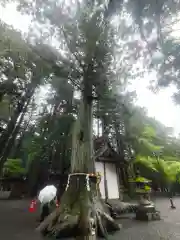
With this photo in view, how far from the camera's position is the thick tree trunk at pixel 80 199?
5148 mm

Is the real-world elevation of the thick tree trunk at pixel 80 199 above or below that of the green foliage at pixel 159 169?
below

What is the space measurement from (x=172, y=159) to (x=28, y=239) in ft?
51.6

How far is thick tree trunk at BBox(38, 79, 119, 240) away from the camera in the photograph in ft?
16.9

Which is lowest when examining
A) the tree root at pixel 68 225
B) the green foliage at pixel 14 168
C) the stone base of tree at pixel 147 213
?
the tree root at pixel 68 225

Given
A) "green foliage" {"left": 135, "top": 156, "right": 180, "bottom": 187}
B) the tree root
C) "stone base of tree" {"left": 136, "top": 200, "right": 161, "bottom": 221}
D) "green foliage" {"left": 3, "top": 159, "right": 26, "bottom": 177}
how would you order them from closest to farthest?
the tree root
"stone base of tree" {"left": 136, "top": 200, "right": 161, "bottom": 221}
"green foliage" {"left": 135, "top": 156, "right": 180, "bottom": 187}
"green foliage" {"left": 3, "top": 159, "right": 26, "bottom": 177}

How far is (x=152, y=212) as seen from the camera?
8008mm

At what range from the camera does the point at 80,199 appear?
5.70 meters

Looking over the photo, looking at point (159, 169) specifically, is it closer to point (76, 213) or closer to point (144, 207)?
point (144, 207)

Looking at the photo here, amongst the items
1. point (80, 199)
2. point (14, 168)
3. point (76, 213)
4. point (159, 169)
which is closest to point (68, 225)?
point (76, 213)

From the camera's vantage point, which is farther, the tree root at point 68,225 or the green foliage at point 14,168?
the green foliage at point 14,168

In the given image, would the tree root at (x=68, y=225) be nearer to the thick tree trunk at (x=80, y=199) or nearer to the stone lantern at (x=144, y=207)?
the thick tree trunk at (x=80, y=199)

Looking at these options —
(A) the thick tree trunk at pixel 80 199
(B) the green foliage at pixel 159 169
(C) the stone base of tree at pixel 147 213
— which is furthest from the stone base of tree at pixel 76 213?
(B) the green foliage at pixel 159 169

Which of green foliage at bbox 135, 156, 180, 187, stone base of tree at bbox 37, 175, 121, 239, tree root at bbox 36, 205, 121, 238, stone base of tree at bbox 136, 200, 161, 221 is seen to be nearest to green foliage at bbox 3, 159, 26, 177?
green foliage at bbox 135, 156, 180, 187

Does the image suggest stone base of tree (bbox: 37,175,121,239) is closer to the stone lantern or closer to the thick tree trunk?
the thick tree trunk
